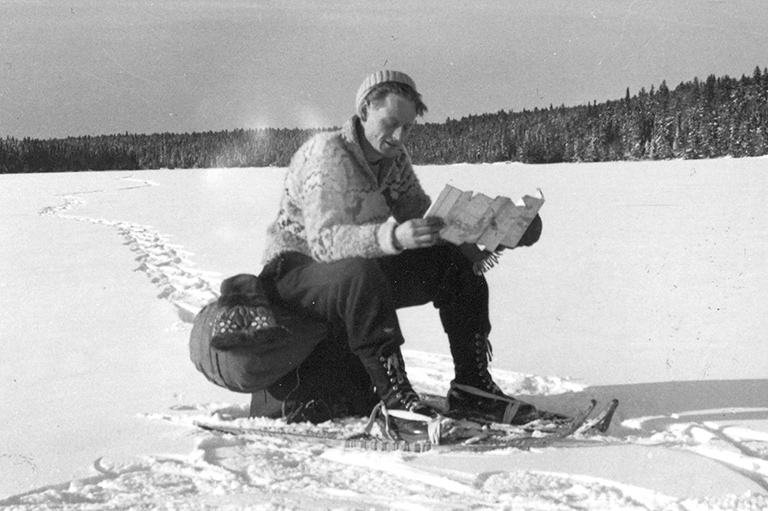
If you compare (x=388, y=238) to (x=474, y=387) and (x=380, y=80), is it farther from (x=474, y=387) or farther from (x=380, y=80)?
(x=474, y=387)

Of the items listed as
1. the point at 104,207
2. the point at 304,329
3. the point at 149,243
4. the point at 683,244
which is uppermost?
the point at 104,207

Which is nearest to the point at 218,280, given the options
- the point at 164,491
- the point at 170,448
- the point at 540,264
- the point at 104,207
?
the point at 540,264

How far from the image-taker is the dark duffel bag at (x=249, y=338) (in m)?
2.88

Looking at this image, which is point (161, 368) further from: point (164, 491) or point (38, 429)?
point (164, 491)

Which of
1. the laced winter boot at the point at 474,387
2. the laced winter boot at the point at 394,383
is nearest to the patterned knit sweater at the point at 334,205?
the laced winter boot at the point at 394,383

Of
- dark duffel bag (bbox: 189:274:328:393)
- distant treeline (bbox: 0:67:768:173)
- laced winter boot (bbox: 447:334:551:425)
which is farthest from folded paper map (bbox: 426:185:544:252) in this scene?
distant treeline (bbox: 0:67:768:173)

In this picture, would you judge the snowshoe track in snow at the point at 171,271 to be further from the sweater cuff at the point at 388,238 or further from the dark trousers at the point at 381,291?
the sweater cuff at the point at 388,238

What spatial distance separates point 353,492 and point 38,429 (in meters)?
1.24

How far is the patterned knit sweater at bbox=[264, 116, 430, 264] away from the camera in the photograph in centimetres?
279

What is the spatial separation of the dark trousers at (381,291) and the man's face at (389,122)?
0.36 metres

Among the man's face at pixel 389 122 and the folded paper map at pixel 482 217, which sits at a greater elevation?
the man's face at pixel 389 122

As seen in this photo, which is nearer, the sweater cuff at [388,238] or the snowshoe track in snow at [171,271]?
the sweater cuff at [388,238]

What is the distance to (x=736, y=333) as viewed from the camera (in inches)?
180

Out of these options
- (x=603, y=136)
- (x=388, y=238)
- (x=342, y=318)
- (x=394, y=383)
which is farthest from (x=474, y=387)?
(x=603, y=136)
